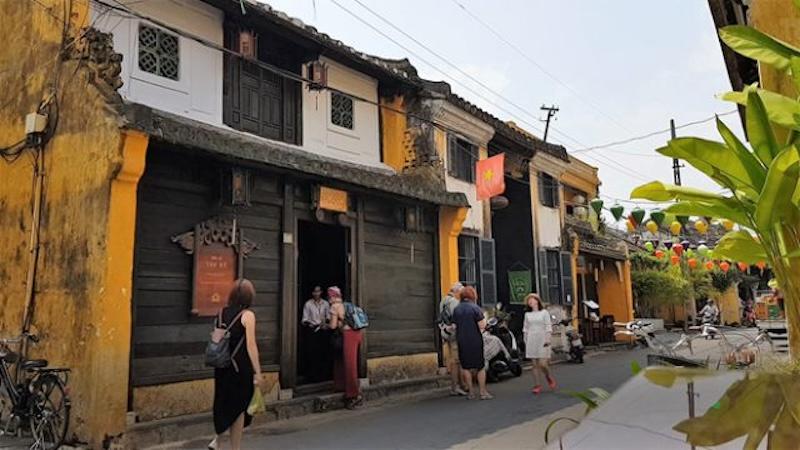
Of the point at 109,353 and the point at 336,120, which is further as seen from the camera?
the point at 336,120

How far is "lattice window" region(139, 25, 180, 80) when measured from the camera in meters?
8.13

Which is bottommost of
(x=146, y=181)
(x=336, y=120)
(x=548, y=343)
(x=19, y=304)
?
(x=548, y=343)

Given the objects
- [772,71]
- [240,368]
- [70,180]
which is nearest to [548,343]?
[240,368]

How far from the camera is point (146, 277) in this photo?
7.00m

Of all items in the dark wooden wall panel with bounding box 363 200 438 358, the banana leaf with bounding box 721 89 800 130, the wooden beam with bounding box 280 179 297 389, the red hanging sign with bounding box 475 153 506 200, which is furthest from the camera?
the red hanging sign with bounding box 475 153 506 200

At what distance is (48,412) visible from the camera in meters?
6.26

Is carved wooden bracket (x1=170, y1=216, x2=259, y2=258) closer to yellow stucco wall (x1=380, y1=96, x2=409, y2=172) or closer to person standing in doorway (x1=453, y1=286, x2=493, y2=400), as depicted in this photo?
person standing in doorway (x1=453, y1=286, x2=493, y2=400)

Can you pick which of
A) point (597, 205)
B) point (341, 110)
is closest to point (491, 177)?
point (341, 110)

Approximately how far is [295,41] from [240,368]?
5876 mm

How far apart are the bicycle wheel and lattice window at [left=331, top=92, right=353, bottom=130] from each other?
6.17m

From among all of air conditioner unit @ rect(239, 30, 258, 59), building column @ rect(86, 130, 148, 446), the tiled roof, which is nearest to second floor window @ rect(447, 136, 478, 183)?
the tiled roof

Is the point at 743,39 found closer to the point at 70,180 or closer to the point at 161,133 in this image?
the point at 161,133

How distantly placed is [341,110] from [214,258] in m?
4.33

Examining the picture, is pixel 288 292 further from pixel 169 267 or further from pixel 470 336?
pixel 470 336
